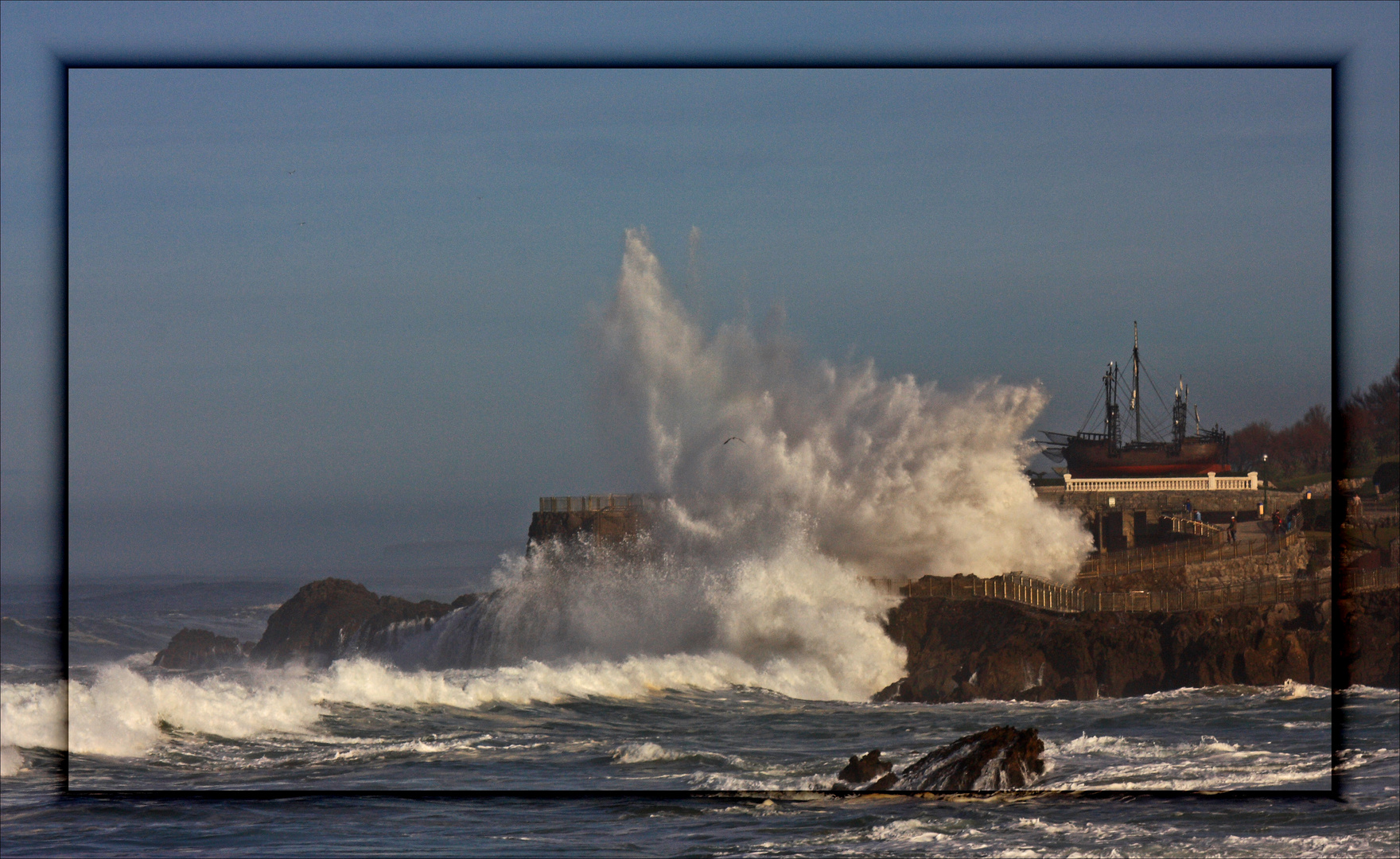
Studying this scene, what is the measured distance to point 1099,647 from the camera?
6973mm

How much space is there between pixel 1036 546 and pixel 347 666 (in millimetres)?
3684

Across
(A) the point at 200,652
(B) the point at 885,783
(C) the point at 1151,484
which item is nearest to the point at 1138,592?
(C) the point at 1151,484

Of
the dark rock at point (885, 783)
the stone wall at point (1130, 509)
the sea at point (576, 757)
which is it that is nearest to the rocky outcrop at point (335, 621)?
the sea at point (576, 757)

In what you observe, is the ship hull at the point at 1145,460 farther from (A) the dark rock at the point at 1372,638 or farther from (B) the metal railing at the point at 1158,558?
(A) the dark rock at the point at 1372,638

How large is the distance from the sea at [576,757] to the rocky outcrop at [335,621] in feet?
0.28

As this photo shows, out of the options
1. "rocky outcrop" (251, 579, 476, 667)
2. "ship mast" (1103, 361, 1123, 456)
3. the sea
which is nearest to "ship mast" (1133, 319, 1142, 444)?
"ship mast" (1103, 361, 1123, 456)

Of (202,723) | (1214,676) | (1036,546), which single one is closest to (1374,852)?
(1214,676)

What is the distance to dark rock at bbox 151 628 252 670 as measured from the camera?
6992 mm

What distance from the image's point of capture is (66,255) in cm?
627

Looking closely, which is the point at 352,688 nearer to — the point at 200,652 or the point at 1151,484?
the point at 200,652

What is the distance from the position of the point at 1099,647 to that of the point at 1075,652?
0.13 metres

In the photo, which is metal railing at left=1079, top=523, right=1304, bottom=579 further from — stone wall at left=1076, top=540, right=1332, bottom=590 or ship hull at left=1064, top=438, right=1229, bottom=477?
ship hull at left=1064, top=438, right=1229, bottom=477

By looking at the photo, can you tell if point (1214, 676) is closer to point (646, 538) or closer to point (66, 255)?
point (646, 538)

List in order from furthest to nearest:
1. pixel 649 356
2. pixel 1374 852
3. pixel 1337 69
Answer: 1. pixel 649 356
2. pixel 1337 69
3. pixel 1374 852
